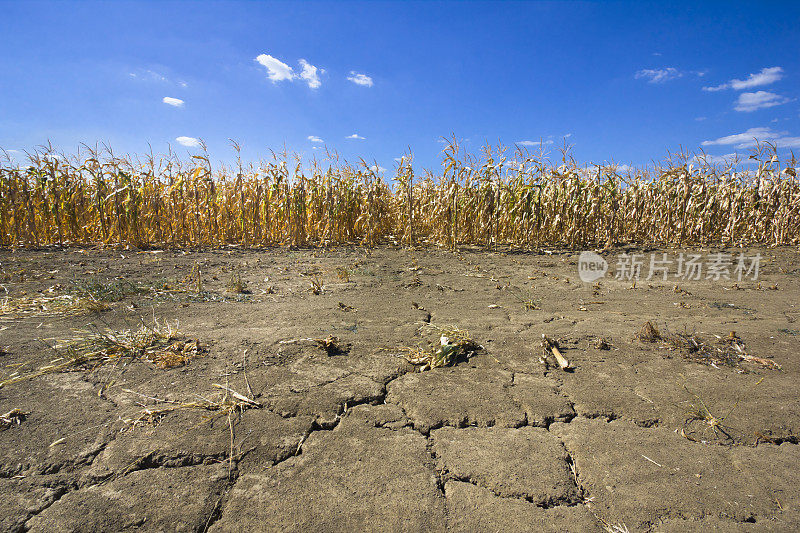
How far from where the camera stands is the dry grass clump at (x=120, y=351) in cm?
254

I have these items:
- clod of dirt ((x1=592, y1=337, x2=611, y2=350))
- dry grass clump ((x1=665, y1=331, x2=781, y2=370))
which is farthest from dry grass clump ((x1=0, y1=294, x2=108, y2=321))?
dry grass clump ((x1=665, y1=331, x2=781, y2=370))

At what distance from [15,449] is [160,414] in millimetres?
577

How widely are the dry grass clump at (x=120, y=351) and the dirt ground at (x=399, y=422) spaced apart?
3 cm

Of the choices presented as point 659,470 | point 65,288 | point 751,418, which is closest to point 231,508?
point 659,470

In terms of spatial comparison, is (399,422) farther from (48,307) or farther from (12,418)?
(48,307)

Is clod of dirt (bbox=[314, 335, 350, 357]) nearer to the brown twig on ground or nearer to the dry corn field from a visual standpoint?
the brown twig on ground

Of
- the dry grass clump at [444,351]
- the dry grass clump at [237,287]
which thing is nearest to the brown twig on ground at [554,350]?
the dry grass clump at [444,351]

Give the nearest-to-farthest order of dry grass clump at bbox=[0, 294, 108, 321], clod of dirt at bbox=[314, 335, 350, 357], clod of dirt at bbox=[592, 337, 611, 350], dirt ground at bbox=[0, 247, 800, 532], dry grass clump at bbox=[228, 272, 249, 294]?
dirt ground at bbox=[0, 247, 800, 532], clod of dirt at bbox=[314, 335, 350, 357], clod of dirt at bbox=[592, 337, 611, 350], dry grass clump at bbox=[0, 294, 108, 321], dry grass clump at bbox=[228, 272, 249, 294]

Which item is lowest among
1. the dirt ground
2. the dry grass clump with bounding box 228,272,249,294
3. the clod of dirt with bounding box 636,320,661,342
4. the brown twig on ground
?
the dirt ground

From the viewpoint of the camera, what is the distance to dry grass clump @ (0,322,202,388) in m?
2.54

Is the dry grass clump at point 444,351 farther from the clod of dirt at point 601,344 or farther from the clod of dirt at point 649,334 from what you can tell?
the clod of dirt at point 649,334

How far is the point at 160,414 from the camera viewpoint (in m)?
2.04

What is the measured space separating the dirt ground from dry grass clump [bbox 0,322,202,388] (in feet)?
0.10

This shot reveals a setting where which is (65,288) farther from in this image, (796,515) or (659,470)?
(796,515)
